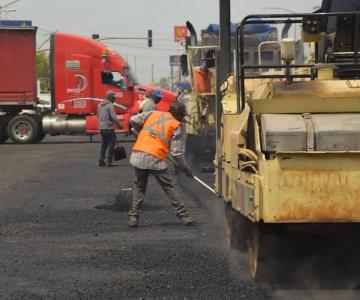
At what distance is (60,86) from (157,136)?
19.8 metres

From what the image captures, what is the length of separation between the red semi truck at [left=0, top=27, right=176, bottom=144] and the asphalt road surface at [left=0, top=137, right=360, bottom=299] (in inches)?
572

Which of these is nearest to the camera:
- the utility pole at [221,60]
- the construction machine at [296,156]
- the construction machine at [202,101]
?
the construction machine at [296,156]

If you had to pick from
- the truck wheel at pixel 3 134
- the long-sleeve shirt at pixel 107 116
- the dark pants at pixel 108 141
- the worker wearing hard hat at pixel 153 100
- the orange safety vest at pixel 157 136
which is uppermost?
the worker wearing hard hat at pixel 153 100

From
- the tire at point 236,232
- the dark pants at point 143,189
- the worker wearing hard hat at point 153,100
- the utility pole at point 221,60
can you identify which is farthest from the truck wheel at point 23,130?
the tire at point 236,232

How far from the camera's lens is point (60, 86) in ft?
95.9

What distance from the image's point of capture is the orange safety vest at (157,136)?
9977 mm

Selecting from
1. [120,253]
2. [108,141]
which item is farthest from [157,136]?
[108,141]

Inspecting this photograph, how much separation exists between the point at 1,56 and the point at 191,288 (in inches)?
925

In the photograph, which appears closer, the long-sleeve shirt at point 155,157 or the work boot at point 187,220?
the long-sleeve shirt at point 155,157

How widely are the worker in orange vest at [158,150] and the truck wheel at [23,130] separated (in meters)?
19.3

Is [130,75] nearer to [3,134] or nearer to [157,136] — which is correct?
[3,134]

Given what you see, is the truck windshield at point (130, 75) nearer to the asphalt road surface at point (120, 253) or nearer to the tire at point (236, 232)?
the asphalt road surface at point (120, 253)

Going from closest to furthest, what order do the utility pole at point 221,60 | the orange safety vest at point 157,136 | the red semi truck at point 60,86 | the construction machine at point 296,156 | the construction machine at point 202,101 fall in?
1. the construction machine at point 296,156
2. the utility pole at point 221,60
3. the orange safety vest at point 157,136
4. the construction machine at point 202,101
5. the red semi truck at point 60,86

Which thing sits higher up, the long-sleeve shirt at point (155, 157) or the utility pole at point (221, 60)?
the utility pole at point (221, 60)
